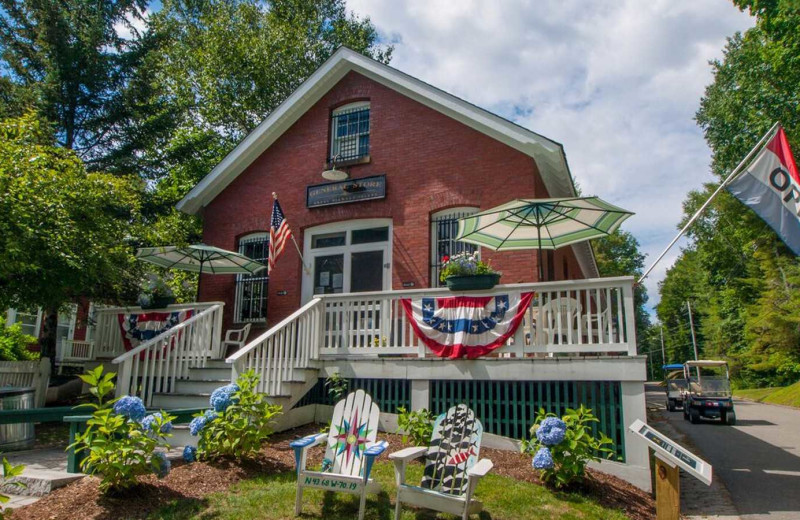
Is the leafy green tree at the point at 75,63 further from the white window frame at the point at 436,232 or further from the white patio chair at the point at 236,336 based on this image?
the white window frame at the point at 436,232

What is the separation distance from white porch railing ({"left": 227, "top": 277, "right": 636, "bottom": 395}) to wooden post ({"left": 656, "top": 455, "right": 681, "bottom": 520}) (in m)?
2.36

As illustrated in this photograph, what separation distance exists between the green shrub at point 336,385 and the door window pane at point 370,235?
3602 mm

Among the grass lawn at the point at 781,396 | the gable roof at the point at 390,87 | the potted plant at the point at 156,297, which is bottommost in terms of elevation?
the grass lawn at the point at 781,396

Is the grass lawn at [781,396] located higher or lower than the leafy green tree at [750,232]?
lower

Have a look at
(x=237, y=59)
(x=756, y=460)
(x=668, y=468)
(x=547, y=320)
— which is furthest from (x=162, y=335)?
(x=237, y=59)

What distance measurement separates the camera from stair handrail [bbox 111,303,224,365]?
26.1 ft

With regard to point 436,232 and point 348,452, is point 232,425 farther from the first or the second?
point 436,232

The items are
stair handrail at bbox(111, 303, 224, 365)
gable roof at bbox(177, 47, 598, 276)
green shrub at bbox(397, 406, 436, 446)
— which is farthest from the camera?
gable roof at bbox(177, 47, 598, 276)

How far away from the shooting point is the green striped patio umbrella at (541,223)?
7809 millimetres

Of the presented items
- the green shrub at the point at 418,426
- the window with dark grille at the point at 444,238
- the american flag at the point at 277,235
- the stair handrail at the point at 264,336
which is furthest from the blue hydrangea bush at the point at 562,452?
the american flag at the point at 277,235

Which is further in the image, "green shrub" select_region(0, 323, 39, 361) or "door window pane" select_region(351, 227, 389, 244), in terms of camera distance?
"green shrub" select_region(0, 323, 39, 361)

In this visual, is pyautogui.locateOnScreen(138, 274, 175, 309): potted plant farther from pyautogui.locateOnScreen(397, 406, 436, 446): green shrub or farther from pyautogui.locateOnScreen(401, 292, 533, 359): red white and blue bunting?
pyautogui.locateOnScreen(397, 406, 436, 446): green shrub

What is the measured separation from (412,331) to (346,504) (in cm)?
350

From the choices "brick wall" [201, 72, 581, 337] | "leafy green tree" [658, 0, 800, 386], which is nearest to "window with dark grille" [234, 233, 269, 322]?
"brick wall" [201, 72, 581, 337]
